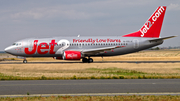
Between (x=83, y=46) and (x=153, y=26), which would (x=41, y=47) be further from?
(x=153, y=26)

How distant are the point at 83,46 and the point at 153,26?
1265 centimetres

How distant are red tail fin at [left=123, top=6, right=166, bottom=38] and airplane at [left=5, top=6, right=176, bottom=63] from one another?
769 mm

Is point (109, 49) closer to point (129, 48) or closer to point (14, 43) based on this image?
point (129, 48)

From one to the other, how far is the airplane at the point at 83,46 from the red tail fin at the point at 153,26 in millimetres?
769

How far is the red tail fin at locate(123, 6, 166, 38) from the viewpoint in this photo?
41531mm

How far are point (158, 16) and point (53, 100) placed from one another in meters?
35.7

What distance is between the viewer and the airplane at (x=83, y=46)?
38.5 metres

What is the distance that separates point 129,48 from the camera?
4003 centimetres

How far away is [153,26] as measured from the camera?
41.7m

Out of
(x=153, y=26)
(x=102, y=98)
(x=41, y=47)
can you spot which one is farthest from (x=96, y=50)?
(x=102, y=98)

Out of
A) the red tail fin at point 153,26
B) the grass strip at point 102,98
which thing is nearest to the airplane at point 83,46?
the red tail fin at point 153,26

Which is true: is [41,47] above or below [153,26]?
below

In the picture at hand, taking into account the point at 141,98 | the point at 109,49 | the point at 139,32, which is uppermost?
the point at 139,32

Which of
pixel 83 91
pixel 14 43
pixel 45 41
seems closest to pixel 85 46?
pixel 45 41
